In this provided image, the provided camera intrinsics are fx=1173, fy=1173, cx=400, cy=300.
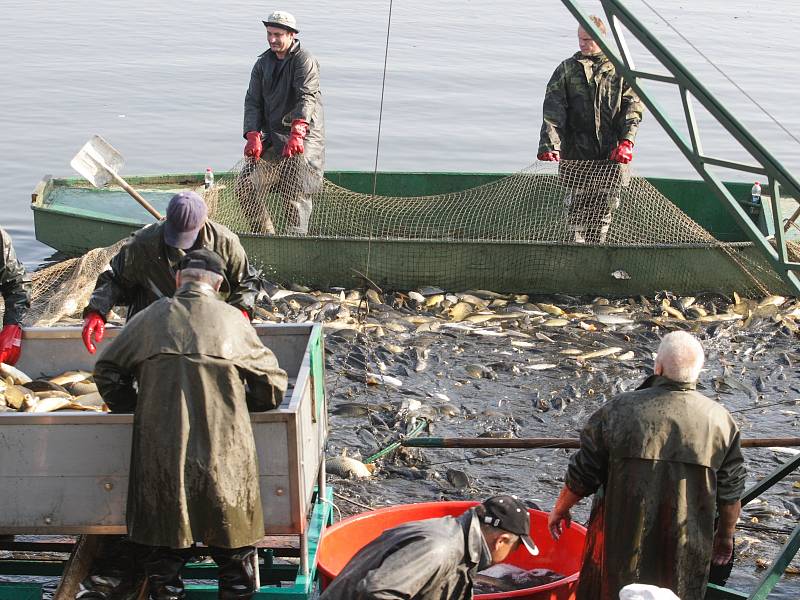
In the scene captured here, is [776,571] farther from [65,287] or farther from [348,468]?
[65,287]

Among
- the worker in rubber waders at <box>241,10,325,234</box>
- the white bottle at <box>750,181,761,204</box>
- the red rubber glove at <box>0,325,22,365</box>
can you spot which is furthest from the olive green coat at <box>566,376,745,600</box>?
the white bottle at <box>750,181,761,204</box>

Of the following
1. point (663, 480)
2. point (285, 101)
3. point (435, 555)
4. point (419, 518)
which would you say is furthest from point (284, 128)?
point (435, 555)

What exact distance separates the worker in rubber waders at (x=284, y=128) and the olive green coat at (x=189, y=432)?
6.41 metres

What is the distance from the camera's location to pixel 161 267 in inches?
235

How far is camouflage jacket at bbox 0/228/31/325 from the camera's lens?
628 centimetres

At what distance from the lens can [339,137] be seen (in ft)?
68.6

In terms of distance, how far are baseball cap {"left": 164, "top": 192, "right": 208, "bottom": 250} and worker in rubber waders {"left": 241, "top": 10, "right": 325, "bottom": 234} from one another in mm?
5387

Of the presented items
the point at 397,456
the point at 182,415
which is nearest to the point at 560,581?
the point at 182,415

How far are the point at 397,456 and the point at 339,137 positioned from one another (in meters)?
13.7

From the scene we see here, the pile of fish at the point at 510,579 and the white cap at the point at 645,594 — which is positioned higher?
the white cap at the point at 645,594

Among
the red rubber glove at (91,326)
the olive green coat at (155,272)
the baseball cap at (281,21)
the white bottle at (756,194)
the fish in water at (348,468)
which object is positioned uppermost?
the baseball cap at (281,21)

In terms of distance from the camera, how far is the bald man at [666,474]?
4.91 metres

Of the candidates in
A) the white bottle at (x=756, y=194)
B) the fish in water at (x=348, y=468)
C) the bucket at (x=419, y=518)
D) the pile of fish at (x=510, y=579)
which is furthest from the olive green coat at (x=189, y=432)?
the white bottle at (x=756, y=194)

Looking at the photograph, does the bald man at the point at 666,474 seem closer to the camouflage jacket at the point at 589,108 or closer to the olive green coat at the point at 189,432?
the olive green coat at the point at 189,432
